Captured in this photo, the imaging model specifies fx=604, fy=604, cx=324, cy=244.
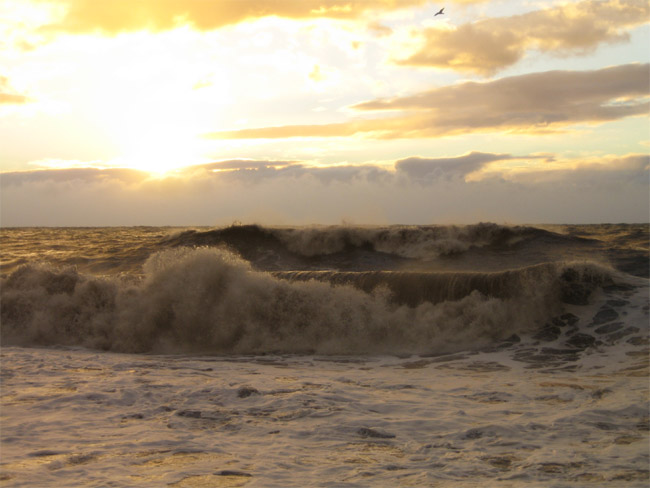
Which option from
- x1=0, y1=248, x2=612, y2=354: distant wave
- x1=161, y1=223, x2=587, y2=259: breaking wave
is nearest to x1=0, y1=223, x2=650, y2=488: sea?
x1=0, y1=248, x2=612, y2=354: distant wave

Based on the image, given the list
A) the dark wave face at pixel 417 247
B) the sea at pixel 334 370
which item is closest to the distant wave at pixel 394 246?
the dark wave face at pixel 417 247

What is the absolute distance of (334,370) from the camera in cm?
884

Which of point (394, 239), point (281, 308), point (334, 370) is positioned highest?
point (394, 239)

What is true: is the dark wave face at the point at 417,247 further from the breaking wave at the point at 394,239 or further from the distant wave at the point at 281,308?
the distant wave at the point at 281,308

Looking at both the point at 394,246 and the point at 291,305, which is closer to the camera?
the point at 291,305

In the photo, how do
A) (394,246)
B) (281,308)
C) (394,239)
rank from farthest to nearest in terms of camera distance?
(394,239) < (394,246) < (281,308)

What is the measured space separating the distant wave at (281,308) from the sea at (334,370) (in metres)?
0.04

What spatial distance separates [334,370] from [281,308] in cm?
307

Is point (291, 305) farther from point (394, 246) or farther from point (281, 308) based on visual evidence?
point (394, 246)

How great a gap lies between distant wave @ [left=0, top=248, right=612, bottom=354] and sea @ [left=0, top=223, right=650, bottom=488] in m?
0.04

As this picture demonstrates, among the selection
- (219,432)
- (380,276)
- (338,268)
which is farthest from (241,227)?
(219,432)

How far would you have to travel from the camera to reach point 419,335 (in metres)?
10.7

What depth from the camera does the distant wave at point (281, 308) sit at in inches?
425

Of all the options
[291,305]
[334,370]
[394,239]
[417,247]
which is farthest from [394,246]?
[334,370]
